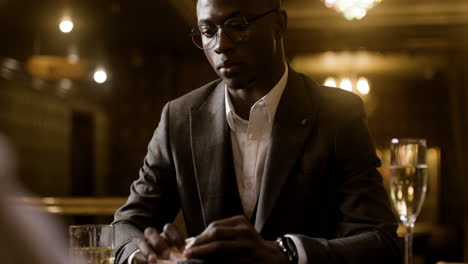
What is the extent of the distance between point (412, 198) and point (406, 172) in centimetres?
5

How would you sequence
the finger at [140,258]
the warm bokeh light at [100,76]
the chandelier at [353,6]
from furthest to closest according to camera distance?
1. the warm bokeh light at [100,76]
2. the chandelier at [353,6]
3. the finger at [140,258]

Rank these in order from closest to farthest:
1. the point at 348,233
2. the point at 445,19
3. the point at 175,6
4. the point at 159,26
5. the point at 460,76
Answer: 1. the point at 348,233
2. the point at 175,6
3. the point at 159,26
4. the point at 445,19
5. the point at 460,76

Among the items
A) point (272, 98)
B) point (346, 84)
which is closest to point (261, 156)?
point (272, 98)

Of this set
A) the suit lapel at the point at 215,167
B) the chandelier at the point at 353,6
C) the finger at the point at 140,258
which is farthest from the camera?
the chandelier at the point at 353,6

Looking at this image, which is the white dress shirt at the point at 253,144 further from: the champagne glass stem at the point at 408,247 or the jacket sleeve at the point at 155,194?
the champagne glass stem at the point at 408,247

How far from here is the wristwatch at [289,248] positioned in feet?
3.98

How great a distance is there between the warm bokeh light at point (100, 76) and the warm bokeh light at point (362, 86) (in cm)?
342

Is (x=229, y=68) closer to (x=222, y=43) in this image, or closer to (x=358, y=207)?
(x=222, y=43)

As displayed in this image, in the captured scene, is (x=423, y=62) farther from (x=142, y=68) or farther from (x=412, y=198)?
(x=412, y=198)

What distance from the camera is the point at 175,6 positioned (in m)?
6.98

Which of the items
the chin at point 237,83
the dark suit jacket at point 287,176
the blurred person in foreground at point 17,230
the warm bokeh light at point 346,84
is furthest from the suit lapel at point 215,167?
the warm bokeh light at point 346,84

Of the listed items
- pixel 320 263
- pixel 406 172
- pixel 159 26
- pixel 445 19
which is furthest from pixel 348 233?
pixel 445 19

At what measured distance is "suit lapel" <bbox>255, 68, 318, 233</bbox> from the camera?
4.94ft

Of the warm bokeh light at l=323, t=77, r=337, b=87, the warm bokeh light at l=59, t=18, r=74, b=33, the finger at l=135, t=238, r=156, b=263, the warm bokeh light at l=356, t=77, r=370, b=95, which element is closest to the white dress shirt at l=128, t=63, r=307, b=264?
the finger at l=135, t=238, r=156, b=263
